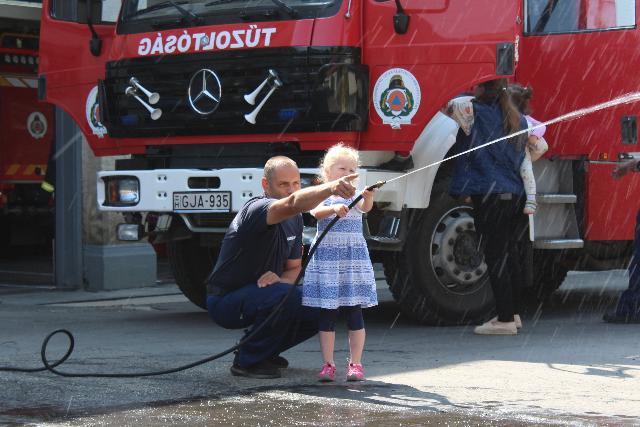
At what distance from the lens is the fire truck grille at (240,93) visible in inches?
353

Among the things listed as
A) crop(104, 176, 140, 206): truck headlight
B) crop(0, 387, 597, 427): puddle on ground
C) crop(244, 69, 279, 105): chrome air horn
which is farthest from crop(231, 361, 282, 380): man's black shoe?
crop(104, 176, 140, 206): truck headlight

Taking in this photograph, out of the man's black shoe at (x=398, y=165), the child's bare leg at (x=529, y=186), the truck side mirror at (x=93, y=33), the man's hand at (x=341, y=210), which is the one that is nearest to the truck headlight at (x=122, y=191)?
the truck side mirror at (x=93, y=33)

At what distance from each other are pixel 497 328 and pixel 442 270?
2.16 ft

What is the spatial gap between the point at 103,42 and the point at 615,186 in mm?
3851

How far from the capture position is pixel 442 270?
9422 mm

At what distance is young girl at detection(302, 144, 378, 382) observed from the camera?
6824 mm

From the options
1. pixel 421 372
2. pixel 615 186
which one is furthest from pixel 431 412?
pixel 615 186

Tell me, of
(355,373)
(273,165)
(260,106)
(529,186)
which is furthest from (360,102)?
(355,373)

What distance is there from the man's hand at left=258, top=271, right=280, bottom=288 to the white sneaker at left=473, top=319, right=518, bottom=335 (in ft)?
7.73

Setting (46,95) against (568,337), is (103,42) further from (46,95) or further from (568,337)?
(568,337)

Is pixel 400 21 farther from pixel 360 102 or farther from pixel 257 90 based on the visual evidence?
pixel 257 90

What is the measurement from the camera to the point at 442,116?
30.5 ft

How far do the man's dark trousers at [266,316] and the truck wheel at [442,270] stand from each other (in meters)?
2.29

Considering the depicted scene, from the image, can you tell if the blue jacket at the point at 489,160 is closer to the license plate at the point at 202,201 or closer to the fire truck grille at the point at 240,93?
the fire truck grille at the point at 240,93
